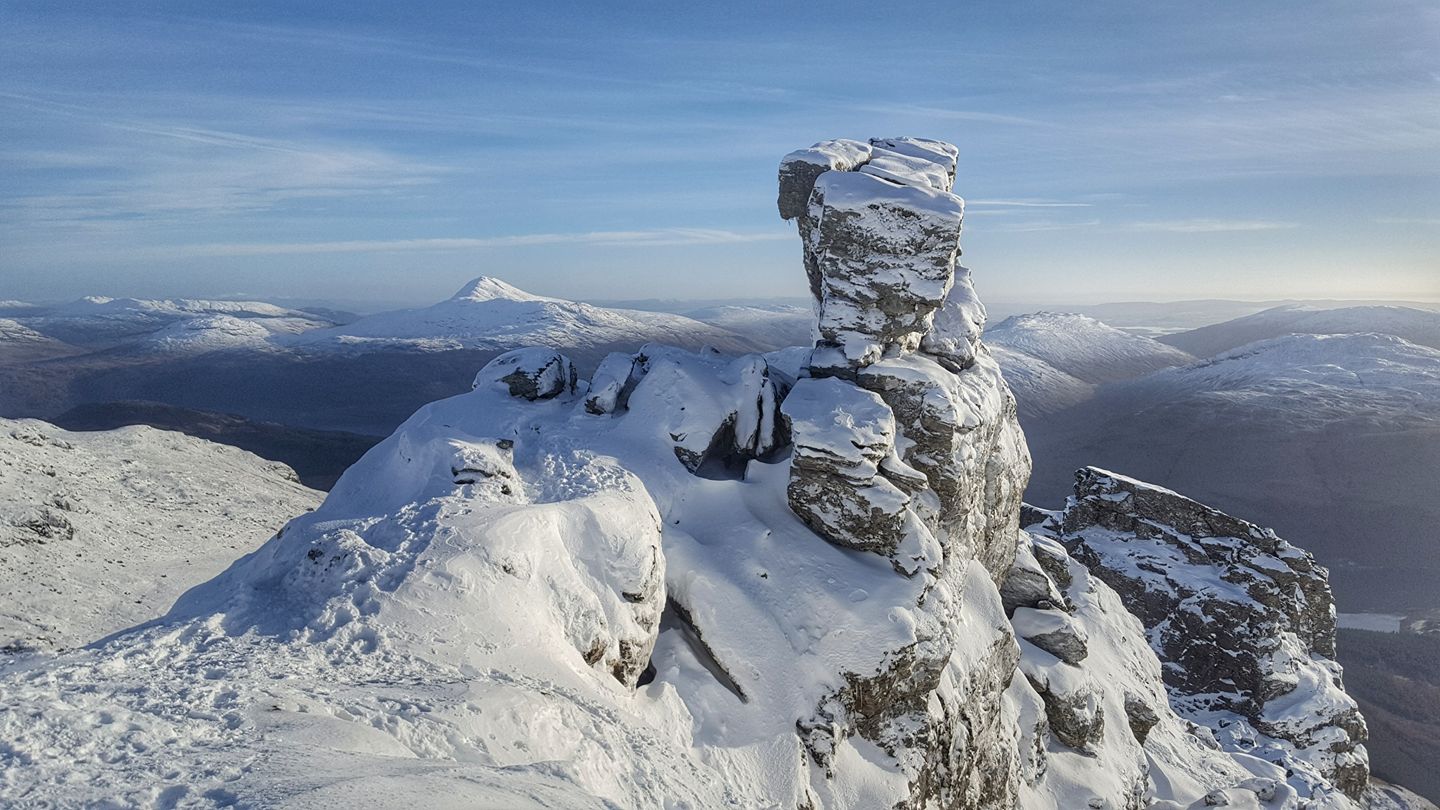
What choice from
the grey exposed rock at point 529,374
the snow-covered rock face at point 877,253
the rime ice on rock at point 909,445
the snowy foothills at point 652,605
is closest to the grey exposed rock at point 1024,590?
the snowy foothills at point 652,605

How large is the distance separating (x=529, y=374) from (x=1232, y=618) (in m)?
61.9

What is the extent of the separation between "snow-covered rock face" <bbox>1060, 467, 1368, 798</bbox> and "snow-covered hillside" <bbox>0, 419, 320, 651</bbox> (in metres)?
69.3

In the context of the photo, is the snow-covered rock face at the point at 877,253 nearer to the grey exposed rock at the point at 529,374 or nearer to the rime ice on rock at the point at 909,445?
the rime ice on rock at the point at 909,445

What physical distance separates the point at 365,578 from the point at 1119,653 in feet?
160

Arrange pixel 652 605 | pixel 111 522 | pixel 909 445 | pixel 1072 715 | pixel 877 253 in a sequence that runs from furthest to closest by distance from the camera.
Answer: pixel 111 522 < pixel 1072 715 < pixel 877 253 < pixel 909 445 < pixel 652 605

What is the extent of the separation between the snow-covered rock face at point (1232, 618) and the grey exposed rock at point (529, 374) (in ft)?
181

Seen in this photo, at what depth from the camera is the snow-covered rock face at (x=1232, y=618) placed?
58.4 metres

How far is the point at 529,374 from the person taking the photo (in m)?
36.9

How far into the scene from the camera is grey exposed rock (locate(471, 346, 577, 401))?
36.8 m

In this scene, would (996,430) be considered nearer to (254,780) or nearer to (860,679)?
(860,679)

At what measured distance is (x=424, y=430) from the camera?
A: 30719mm

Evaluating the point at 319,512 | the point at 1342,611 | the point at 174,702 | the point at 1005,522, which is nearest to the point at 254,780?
the point at 174,702

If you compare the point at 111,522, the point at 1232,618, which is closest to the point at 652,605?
the point at 111,522

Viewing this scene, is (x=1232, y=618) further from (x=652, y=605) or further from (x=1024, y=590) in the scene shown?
(x=652, y=605)
